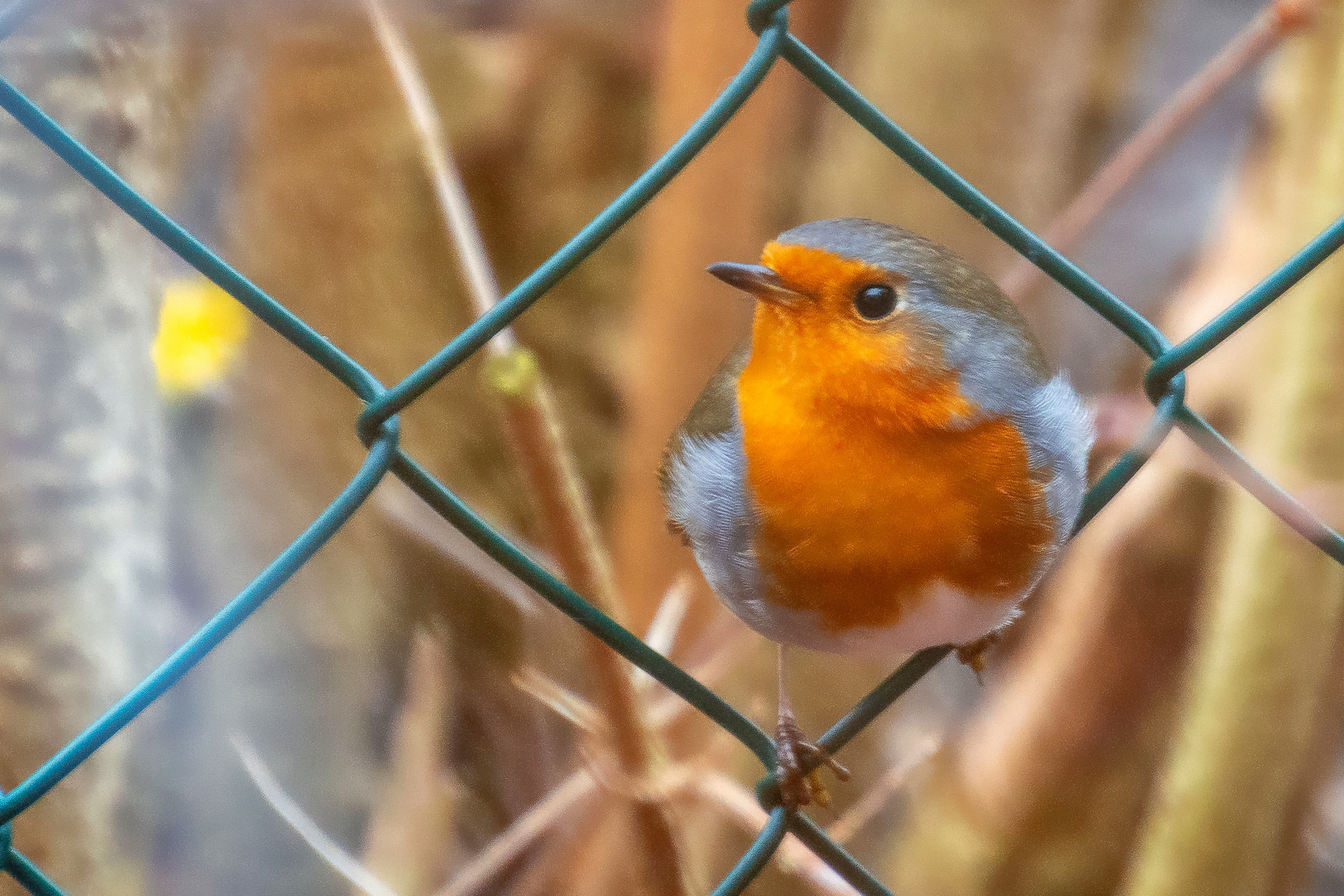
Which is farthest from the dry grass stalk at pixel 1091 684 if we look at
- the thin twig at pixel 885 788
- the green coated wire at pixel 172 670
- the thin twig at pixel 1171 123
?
the green coated wire at pixel 172 670

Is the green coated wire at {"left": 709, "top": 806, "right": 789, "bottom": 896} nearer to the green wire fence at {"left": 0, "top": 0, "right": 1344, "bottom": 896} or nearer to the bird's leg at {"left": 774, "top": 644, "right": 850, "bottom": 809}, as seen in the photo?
the green wire fence at {"left": 0, "top": 0, "right": 1344, "bottom": 896}

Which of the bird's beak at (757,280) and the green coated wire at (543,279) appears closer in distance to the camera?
the green coated wire at (543,279)

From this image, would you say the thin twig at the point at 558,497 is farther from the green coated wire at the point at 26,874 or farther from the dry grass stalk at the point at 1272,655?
the dry grass stalk at the point at 1272,655

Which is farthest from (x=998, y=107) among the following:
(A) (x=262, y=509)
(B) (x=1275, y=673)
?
(A) (x=262, y=509)

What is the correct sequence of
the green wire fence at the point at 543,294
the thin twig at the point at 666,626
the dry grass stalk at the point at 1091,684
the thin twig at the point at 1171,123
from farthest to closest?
the dry grass stalk at the point at 1091,684 → the thin twig at the point at 1171,123 → the thin twig at the point at 666,626 → the green wire fence at the point at 543,294

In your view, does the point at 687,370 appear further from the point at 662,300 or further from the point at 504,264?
the point at 504,264

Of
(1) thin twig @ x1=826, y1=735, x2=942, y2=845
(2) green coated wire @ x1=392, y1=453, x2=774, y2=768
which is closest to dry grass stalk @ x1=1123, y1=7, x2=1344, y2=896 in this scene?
(1) thin twig @ x1=826, y1=735, x2=942, y2=845
